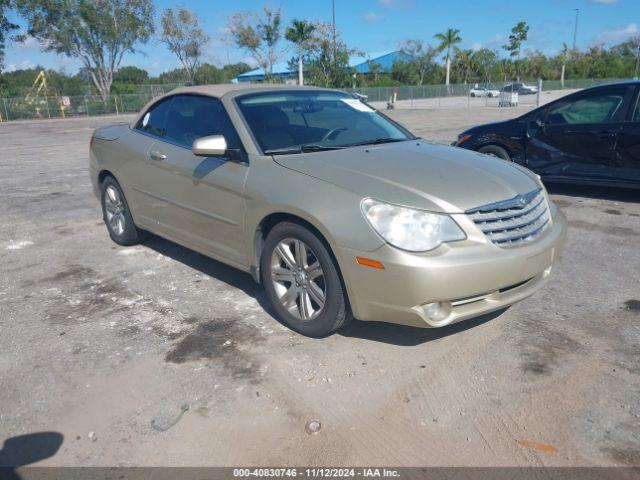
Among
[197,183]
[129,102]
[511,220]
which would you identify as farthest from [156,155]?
[129,102]

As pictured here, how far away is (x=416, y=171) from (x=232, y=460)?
205 centimetres

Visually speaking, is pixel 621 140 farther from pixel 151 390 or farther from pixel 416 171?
pixel 151 390

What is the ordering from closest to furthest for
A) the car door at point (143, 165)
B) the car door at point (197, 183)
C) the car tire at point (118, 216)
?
the car door at point (197, 183) → the car door at point (143, 165) → the car tire at point (118, 216)

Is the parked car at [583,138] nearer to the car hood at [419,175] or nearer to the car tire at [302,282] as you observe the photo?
the car hood at [419,175]

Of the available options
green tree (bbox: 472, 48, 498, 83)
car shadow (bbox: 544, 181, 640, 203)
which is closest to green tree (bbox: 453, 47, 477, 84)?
green tree (bbox: 472, 48, 498, 83)

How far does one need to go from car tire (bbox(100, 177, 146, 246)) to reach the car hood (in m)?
2.39

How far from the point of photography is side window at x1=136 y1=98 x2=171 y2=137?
5055 mm

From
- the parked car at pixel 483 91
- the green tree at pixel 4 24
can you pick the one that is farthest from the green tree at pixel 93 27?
the parked car at pixel 483 91

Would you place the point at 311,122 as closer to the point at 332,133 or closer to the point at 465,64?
the point at 332,133

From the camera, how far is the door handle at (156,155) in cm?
469

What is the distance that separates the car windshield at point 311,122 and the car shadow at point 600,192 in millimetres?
4132

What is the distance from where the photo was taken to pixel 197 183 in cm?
428

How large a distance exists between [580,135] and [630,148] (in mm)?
627

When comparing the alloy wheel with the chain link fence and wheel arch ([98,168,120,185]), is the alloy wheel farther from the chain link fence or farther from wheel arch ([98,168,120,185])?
the chain link fence
